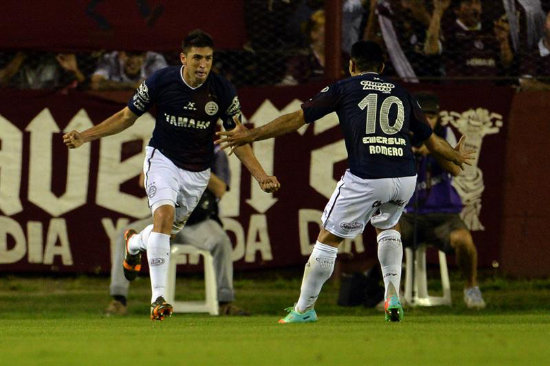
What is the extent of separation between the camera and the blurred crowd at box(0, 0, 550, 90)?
14789 mm

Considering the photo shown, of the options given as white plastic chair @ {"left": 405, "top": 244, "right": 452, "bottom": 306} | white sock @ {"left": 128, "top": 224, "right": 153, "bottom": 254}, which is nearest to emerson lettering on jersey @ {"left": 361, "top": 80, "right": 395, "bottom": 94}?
white sock @ {"left": 128, "top": 224, "right": 153, "bottom": 254}

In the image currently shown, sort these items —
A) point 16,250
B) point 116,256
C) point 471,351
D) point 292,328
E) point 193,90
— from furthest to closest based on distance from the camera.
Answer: point 16,250 < point 116,256 < point 193,90 < point 292,328 < point 471,351

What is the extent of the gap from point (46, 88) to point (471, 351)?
8.42 metres

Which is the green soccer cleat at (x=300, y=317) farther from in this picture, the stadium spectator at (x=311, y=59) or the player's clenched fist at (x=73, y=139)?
the stadium spectator at (x=311, y=59)

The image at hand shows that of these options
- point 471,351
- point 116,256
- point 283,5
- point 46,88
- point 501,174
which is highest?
point 283,5

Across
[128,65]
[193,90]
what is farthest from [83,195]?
[193,90]

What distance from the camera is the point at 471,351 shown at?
7.30 metres

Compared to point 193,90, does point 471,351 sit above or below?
below

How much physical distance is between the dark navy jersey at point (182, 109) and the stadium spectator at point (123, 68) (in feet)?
12.8

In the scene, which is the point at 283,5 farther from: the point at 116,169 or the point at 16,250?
the point at 16,250

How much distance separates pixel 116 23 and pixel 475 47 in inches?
154

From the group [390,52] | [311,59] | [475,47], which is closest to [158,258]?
[311,59]

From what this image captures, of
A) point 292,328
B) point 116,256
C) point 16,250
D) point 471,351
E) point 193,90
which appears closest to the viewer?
point 471,351

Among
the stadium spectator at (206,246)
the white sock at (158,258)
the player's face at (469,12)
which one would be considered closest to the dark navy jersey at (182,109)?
the white sock at (158,258)
